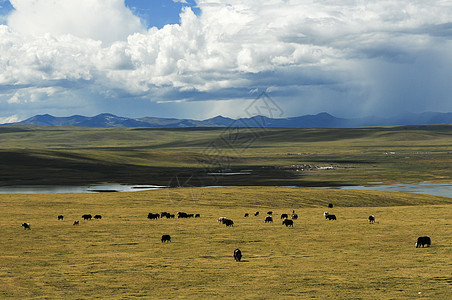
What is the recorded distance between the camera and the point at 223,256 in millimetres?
33250

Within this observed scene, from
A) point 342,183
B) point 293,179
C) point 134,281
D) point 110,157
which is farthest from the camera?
point 110,157

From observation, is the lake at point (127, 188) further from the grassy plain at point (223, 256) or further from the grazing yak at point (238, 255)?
the grazing yak at point (238, 255)

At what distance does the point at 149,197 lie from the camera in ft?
249

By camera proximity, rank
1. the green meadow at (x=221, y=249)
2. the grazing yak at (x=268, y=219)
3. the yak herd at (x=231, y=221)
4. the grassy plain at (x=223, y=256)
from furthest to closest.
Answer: the grazing yak at (x=268, y=219) < the yak herd at (x=231, y=221) < the green meadow at (x=221, y=249) < the grassy plain at (x=223, y=256)

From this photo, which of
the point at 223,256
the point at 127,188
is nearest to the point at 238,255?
the point at 223,256

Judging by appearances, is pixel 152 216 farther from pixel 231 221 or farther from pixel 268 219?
pixel 268 219

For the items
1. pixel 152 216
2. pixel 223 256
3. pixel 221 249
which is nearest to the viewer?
pixel 223 256

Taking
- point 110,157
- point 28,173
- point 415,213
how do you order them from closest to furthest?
point 415,213, point 28,173, point 110,157

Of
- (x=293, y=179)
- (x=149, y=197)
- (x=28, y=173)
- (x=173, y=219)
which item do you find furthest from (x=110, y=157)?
(x=173, y=219)

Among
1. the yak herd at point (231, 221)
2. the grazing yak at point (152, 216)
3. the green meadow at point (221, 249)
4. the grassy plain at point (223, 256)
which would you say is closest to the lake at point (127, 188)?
the green meadow at point (221, 249)

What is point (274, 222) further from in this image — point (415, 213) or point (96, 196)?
point (96, 196)

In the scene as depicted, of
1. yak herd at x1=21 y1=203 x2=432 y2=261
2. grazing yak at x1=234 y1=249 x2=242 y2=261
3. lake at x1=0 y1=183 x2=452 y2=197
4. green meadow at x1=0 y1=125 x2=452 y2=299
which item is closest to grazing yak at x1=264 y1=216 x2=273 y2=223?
yak herd at x1=21 y1=203 x2=432 y2=261

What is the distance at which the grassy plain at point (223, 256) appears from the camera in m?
24.3

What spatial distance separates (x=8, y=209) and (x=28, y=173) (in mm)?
83313
